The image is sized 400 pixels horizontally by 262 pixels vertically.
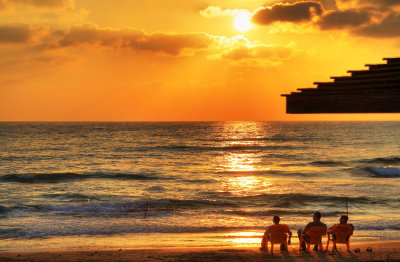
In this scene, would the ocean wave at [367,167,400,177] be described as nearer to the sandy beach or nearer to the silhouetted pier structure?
the sandy beach

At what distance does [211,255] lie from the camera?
1212 cm

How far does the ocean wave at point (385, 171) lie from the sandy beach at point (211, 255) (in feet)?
109

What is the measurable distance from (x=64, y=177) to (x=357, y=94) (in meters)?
34.2

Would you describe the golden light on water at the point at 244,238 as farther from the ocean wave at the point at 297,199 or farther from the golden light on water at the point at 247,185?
the golden light on water at the point at 247,185

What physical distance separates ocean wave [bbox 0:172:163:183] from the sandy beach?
80.9ft

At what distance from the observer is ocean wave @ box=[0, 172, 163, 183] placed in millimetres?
36237

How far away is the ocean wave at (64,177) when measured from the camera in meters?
36.2

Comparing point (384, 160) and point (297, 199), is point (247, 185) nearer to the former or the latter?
point (297, 199)

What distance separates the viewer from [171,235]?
54.9 ft

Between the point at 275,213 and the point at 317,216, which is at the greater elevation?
the point at 317,216

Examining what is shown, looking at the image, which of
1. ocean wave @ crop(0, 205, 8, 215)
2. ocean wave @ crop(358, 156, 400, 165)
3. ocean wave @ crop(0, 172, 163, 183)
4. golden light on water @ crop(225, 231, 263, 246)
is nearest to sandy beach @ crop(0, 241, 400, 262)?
golden light on water @ crop(225, 231, 263, 246)

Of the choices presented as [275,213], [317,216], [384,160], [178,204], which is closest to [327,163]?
[384,160]

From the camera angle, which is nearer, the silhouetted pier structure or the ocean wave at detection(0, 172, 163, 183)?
the silhouetted pier structure

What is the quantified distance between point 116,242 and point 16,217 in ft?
23.3
